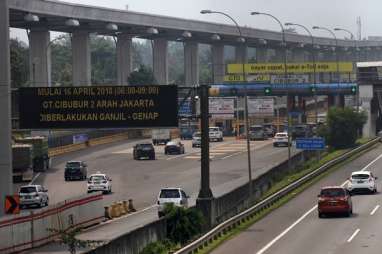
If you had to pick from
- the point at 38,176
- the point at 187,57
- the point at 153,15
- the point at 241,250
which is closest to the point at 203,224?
the point at 241,250

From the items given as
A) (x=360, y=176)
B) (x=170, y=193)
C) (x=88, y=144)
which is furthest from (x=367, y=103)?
(x=170, y=193)

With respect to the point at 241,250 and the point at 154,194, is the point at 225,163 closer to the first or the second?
the point at 154,194

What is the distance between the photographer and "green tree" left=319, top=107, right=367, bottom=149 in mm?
89750

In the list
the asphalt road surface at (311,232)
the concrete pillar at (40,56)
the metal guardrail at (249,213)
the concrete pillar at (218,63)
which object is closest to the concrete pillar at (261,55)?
the concrete pillar at (218,63)

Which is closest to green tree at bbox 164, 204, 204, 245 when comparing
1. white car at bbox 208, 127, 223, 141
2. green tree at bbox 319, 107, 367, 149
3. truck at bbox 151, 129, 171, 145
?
green tree at bbox 319, 107, 367, 149

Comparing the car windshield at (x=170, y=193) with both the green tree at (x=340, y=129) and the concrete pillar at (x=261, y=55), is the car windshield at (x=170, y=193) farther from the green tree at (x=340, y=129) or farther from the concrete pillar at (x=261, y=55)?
the concrete pillar at (x=261, y=55)

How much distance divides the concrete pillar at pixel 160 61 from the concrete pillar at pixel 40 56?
2714cm

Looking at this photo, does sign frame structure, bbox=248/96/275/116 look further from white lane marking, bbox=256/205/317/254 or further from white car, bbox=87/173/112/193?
white lane marking, bbox=256/205/317/254

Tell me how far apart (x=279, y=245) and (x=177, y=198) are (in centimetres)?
1362

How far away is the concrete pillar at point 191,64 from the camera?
135500 millimetres

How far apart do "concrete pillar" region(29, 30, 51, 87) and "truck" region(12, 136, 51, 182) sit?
16471 mm

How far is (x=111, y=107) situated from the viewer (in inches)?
1657

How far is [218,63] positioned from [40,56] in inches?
1957

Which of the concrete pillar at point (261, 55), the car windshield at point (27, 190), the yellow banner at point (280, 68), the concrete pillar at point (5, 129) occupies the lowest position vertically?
the car windshield at point (27, 190)
